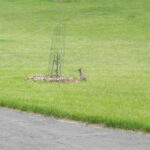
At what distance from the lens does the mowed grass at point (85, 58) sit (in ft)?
44.3

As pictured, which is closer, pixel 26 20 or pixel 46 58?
pixel 46 58

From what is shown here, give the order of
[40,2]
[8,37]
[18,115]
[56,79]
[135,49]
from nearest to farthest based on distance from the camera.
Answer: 1. [18,115]
2. [56,79]
3. [135,49]
4. [8,37]
5. [40,2]

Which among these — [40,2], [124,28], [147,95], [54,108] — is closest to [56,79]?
[147,95]

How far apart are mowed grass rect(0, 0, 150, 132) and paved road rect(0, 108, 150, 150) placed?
71 cm

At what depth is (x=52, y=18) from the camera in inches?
1812

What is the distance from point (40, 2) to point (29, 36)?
1474cm

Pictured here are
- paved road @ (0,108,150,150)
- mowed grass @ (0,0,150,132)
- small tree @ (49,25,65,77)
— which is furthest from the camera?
small tree @ (49,25,65,77)

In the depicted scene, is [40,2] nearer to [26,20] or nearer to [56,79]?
[26,20]

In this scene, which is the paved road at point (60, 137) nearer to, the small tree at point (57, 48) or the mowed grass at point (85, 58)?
the mowed grass at point (85, 58)

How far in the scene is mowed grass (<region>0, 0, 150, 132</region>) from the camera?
13.5m

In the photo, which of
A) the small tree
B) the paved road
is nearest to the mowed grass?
the small tree

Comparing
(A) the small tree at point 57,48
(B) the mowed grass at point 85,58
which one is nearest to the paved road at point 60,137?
(B) the mowed grass at point 85,58

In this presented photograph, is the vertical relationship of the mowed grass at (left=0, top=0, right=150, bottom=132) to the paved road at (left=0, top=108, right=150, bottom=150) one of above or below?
above

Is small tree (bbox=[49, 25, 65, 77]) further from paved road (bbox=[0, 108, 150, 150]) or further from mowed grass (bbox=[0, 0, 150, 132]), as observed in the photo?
paved road (bbox=[0, 108, 150, 150])
